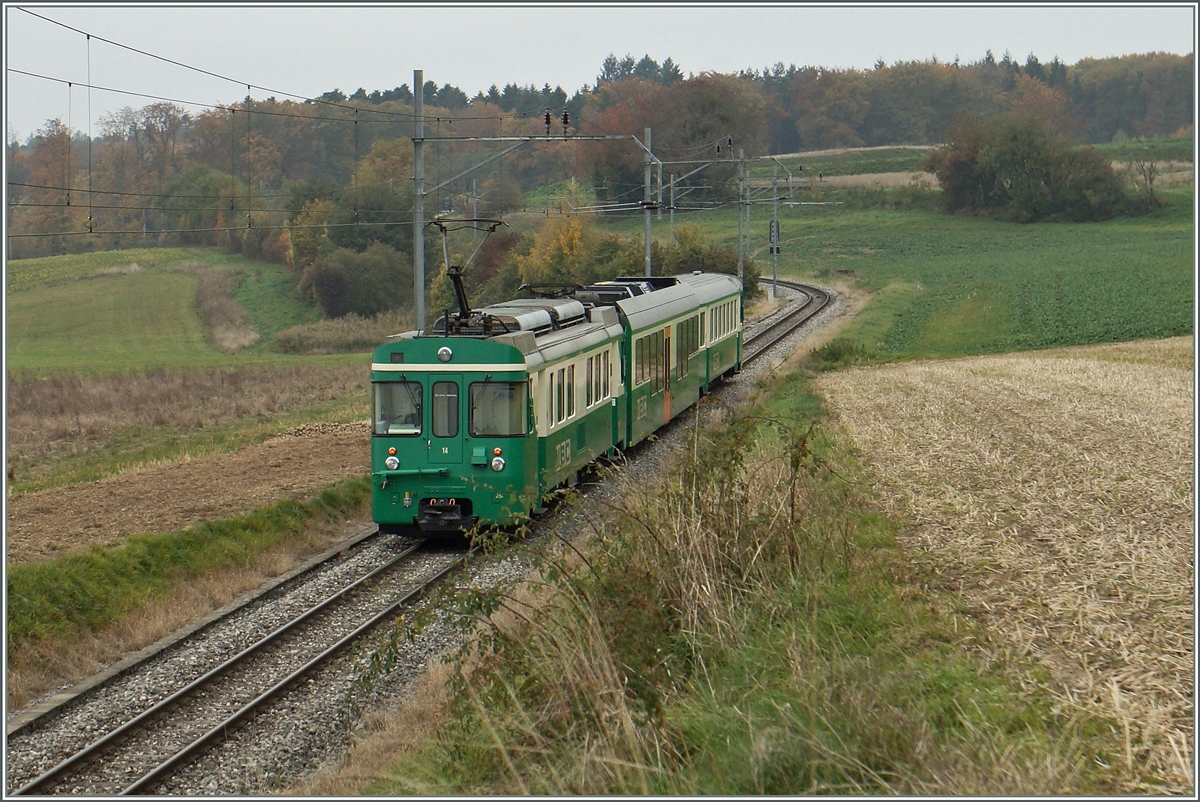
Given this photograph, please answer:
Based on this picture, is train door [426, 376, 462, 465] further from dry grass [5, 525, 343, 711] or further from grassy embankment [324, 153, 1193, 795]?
grassy embankment [324, 153, 1193, 795]

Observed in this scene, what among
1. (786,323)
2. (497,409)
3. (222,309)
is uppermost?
(222,309)

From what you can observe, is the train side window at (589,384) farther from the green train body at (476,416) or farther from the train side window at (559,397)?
the train side window at (559,397)

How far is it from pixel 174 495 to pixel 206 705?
819 cm

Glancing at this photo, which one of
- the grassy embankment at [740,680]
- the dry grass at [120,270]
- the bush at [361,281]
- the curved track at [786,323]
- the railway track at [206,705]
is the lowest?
the railway track at [206,705]

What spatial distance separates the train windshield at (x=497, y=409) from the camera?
15.5m

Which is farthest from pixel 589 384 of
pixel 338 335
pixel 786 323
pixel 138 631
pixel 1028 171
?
pixel 1028 171

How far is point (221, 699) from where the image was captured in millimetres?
10547

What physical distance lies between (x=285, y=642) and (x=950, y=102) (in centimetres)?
13537

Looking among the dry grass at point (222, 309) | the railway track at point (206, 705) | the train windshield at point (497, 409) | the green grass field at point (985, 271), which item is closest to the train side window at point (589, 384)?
the train windshield at point (497, 409)

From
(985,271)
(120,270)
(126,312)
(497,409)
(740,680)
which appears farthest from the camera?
(120,270)

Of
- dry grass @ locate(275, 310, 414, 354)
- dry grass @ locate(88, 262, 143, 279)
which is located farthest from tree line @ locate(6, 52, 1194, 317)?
dry grass @ locate(275, 310, 414, 354)

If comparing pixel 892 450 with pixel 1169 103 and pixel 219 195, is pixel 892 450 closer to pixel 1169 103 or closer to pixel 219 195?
pixel 219 195

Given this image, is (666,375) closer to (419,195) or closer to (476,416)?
(419,195)

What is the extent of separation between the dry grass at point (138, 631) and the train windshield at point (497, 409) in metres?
2.94
